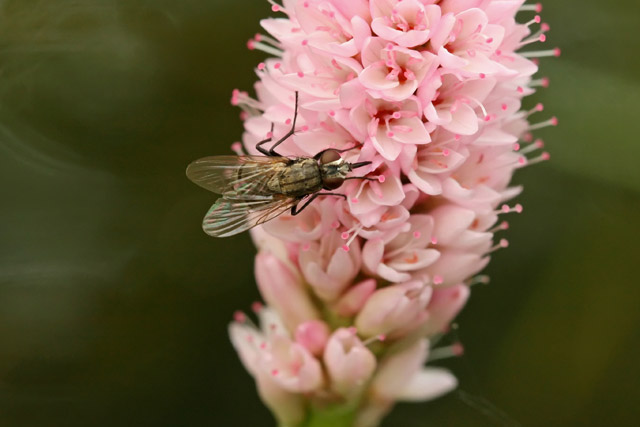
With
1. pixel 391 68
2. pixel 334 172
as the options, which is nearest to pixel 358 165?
pixel 334 172

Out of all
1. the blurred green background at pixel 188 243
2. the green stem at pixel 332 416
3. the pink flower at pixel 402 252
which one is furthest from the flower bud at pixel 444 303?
the blurred green background at pixel 188 243

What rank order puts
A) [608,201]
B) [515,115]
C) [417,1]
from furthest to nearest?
[608,201], [515,115], [417,1]

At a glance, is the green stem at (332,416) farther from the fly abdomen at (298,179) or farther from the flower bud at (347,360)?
the fly abdomen at (298,179)

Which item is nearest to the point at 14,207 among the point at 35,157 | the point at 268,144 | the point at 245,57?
the point at 35,157

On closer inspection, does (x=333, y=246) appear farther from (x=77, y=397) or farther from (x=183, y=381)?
(x=77, y=397)

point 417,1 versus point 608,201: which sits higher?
point 417,1

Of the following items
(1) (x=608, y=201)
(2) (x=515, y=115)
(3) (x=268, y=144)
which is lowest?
(1) (x=608, y=201)

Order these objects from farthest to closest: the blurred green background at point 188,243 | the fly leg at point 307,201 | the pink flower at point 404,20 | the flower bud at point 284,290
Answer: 1. the blurred green background at point 188,243
2. the flower bud at point 284,290
3. the fly leg at point 307,201
4. the pink flower at point 404,20
